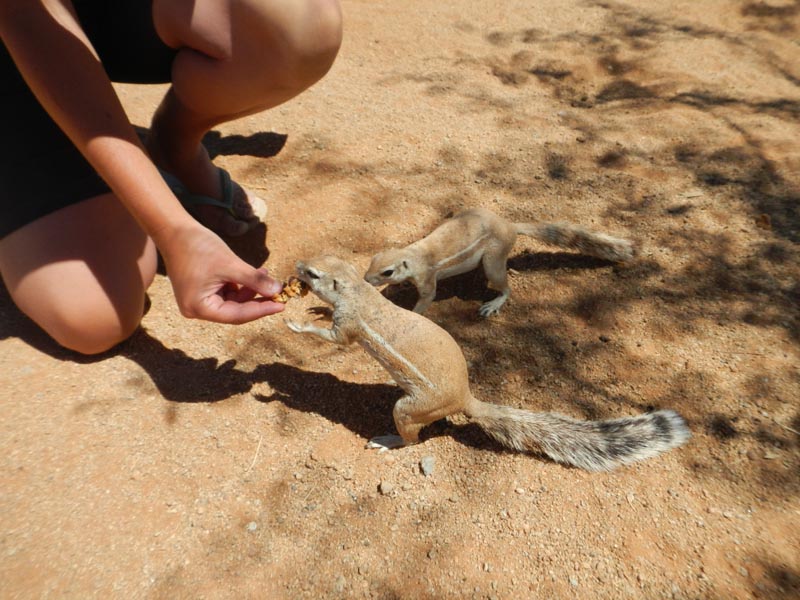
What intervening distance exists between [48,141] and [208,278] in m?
1.42

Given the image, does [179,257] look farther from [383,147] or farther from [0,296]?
[383,147]

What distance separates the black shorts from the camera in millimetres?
2709

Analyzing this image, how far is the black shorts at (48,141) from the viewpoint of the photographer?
107 inches

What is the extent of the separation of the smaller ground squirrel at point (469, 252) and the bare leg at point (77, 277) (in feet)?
4.24

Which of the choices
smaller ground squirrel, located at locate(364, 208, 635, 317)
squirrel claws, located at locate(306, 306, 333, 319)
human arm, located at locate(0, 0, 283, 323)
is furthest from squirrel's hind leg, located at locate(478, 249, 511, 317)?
human arm, located at locate(0, 0, 283, 323)

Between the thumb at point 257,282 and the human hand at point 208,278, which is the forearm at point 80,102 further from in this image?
the thumb at point 257,282

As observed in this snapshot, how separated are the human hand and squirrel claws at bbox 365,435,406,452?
2.53ft

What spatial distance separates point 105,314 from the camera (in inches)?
104

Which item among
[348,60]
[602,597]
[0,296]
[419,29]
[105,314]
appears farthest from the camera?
[419,29]

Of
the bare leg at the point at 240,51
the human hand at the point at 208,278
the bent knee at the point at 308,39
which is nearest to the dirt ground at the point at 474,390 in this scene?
the human hand at the point at 208,278

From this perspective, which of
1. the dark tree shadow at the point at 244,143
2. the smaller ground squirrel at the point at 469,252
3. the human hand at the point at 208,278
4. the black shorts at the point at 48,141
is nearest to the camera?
the human hand at the point at 208,278

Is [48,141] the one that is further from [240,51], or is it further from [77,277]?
[240,51]

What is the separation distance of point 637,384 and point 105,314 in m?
2.66

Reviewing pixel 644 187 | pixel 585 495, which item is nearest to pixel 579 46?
pixel 644 187
